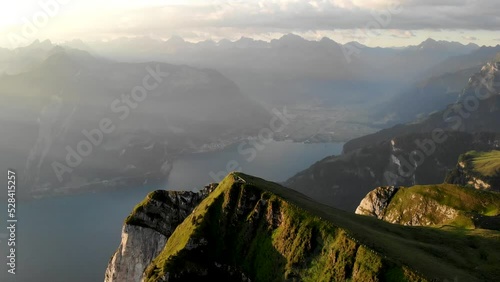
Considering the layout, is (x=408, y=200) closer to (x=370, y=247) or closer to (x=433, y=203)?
(x=433, y=203)

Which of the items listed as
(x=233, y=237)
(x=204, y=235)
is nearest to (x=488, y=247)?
(x=233, y=237)

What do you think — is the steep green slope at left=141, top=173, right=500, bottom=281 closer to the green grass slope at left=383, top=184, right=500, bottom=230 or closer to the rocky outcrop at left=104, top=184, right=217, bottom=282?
the rocky outcrop at left=104, top=184, right=217, bottom=282

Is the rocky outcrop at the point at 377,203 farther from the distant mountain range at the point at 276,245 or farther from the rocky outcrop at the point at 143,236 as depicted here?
the rocky outcrop at the point at 143,236

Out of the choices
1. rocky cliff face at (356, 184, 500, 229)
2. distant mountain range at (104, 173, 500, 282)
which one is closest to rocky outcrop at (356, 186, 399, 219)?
rocky cliff face at (356, 184, 500, 229)

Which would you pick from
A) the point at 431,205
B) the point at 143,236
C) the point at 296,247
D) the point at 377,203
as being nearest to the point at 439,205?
the point at 431,205

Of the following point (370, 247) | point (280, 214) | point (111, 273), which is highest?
point (280, 214)

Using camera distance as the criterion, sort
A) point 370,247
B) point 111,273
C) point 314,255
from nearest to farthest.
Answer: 1. point 370,247
2. point 314,255
3. point 111,273

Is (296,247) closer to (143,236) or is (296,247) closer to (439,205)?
(143,236)
